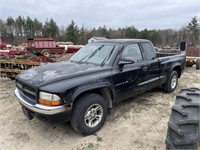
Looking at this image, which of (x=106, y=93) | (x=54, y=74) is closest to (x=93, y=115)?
(x=106, y=93)

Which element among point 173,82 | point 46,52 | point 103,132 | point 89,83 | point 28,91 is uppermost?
point 46,52

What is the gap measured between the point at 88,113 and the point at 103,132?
560 mm

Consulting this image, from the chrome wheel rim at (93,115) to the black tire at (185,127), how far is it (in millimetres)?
1664

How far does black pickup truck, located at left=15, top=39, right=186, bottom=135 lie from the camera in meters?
3.10

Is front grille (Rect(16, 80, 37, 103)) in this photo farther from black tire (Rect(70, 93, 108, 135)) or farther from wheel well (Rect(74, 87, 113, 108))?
wheel well (Rect(74, 87, 113, 108))

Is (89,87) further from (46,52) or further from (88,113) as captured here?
(46,52)

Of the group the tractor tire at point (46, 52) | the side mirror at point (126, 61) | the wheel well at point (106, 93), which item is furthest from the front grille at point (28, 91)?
the tractor tire at point (46, 52)

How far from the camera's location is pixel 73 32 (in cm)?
4794

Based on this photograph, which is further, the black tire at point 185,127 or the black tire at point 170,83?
the black tire at point 170,83

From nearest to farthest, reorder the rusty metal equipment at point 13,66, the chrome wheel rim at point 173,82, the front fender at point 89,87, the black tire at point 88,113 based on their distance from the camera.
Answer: the front fender at point 89,87 → the black tire at point 88,113 → the chrome wheel rim at point 173,82 → the rusty metal equipment at point 13,66

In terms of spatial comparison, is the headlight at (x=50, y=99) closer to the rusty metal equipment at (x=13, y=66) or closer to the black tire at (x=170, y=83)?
the black tire at (x=170, y=83)

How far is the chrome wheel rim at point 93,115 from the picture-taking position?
3.54 meters

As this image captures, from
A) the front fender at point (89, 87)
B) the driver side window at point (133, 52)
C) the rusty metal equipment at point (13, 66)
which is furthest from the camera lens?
the rusty metal equipment at point (13, 66)

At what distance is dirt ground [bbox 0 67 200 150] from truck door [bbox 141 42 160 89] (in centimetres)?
68
